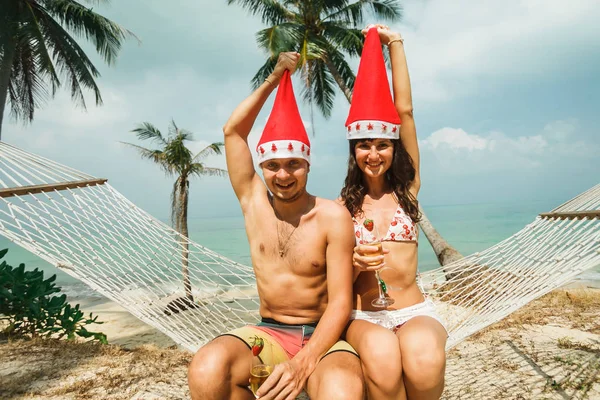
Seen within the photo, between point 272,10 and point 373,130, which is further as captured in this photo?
point 272,10

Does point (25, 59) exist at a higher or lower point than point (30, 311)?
higher

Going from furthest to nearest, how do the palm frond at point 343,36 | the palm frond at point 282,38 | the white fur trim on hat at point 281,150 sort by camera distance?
the palm frond at point 343,36
the palm frond at point 282,38
the white fur trim on hat at point 281,150

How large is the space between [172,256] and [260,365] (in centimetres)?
257

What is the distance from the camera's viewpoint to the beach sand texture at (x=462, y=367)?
7.63 ft

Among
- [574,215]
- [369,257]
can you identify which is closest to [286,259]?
[369,257]

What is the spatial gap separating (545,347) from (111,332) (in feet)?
19.6

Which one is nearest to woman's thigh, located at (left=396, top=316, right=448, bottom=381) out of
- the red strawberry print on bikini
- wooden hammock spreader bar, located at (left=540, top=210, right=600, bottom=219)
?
the red strawberry print on bikini

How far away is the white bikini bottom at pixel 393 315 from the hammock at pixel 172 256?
496 millimetres

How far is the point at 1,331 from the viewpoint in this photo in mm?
3330

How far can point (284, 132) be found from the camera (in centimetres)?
148

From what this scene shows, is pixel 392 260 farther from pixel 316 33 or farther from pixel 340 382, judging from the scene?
pixel 316 33

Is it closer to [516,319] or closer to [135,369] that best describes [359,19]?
[516,319]

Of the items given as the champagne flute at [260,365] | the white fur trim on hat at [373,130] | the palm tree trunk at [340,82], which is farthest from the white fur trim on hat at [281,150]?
the palm tree trunk at [340,82]

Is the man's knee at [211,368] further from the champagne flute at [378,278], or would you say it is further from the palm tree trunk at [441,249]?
the palm tree trunk at [441,249]
